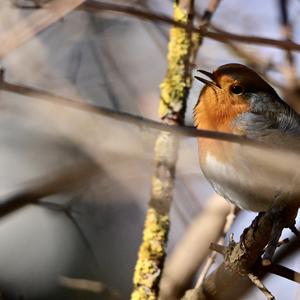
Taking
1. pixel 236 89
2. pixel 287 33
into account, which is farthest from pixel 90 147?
pixel 287 33

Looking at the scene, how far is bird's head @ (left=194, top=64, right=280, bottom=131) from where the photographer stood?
8.72 feet

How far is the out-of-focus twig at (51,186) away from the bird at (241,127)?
542 mm

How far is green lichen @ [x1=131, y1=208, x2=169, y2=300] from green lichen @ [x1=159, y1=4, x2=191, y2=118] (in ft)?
1.26

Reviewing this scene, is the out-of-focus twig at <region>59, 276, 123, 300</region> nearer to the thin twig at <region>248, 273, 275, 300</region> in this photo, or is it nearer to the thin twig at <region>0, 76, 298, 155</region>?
the thin twig at <region>248, 273, 275, 300</region>

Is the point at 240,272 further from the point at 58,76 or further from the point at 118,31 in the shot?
the point at 118,31

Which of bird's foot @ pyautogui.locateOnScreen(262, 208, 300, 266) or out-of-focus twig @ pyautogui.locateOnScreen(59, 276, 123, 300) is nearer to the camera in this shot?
bird's foot @ pyautogui.locateOnScreen(262, 208, 300, 266)

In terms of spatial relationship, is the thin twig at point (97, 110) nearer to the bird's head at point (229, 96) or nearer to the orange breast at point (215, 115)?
the orange breast at point (215, 115)

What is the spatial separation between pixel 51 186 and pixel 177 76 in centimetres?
104

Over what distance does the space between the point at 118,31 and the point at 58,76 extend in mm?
1643

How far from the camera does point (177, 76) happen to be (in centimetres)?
281

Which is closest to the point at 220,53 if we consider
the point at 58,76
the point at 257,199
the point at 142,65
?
the point at 142,65

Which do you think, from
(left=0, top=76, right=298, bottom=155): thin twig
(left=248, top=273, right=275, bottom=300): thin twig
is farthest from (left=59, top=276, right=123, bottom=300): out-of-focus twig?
(left=0, top=76, right=298, bottom=155): thin twig

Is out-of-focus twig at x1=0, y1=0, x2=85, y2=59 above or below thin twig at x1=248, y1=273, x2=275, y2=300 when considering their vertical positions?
above

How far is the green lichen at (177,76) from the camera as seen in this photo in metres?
2.77
